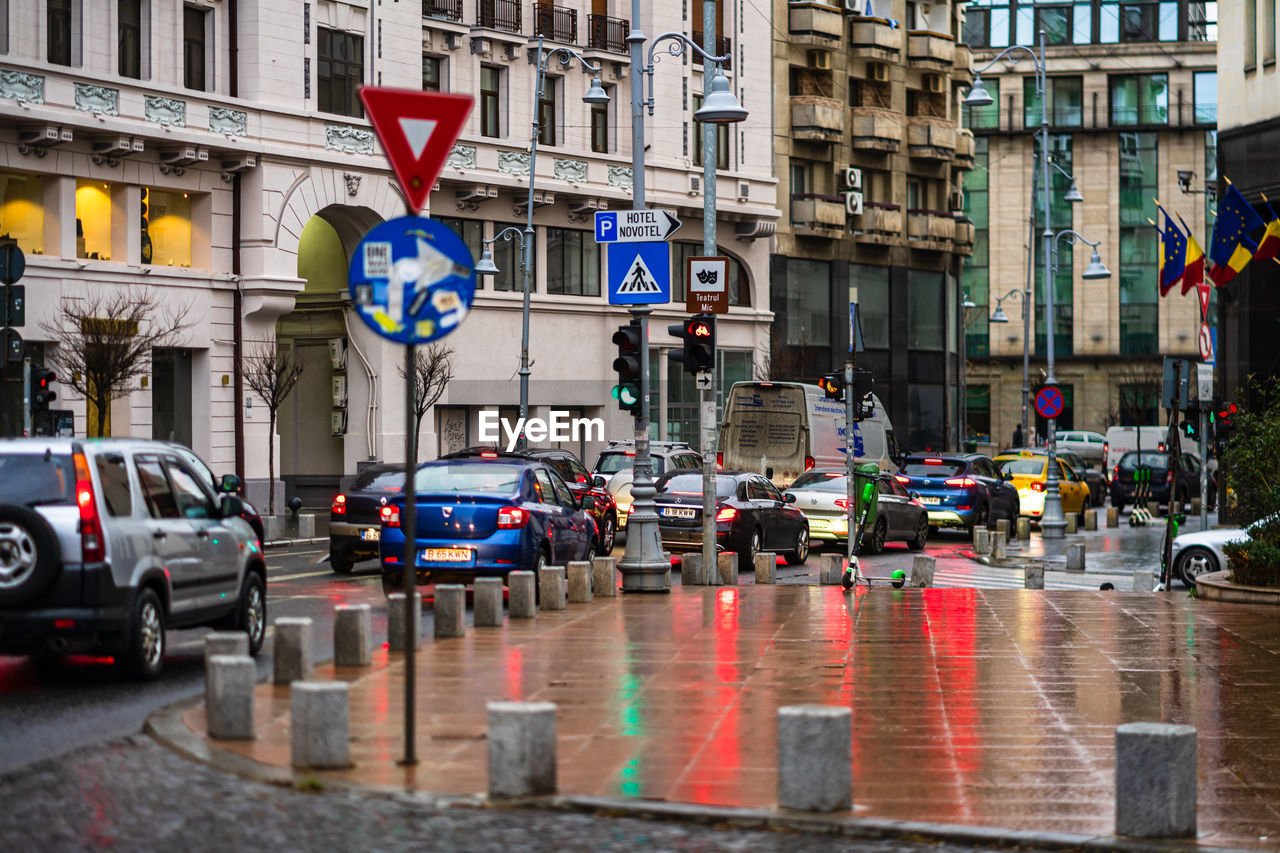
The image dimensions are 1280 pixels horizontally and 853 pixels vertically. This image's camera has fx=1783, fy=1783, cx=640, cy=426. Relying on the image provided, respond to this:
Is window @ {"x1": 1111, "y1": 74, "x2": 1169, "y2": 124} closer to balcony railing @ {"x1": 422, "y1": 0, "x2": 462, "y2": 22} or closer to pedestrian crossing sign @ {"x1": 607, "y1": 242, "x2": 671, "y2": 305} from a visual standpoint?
balcony railing @ {"x1": 422, "y1": 0, "x2": 462, "y2": 22}

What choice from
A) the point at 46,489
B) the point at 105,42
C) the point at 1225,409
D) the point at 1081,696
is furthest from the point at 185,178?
the point at 1081,696

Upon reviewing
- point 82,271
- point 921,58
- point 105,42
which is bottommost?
point 82,271

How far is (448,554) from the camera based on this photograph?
18828 millimetres

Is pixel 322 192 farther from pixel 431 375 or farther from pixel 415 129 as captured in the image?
pixel 415 129

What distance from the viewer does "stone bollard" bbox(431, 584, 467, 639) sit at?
15055 millimetres

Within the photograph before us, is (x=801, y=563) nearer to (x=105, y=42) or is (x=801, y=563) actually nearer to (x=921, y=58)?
(x=105, y=42)

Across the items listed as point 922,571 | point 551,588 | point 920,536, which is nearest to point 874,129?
point 920,536

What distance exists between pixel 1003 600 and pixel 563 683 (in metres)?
9.11

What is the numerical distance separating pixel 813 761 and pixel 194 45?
34329 mm

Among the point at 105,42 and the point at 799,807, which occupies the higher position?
the point at 105,42

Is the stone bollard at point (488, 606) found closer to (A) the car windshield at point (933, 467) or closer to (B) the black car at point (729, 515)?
(B) the black car at point (729, 515)

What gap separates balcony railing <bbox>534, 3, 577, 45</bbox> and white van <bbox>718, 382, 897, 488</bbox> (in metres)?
17.5

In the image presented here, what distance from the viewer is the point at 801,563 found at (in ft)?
94.4

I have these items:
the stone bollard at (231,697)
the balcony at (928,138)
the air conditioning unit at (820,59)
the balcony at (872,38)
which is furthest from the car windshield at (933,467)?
the balcony at (928,138)
